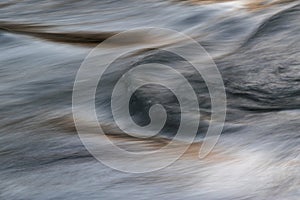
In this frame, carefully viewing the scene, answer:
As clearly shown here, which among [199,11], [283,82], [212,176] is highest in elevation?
[199,11]

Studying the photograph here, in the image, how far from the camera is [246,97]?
3.54 meters

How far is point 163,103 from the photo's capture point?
3.48 meters

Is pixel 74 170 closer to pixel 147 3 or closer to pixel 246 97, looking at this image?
pixel 246 97

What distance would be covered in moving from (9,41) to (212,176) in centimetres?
274

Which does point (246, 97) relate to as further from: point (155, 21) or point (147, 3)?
point (147, 3)

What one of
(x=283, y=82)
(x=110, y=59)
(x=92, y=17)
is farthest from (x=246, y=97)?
(x=92, y=17)

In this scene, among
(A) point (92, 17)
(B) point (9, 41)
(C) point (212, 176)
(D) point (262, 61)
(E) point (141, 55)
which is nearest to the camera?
(C) point (212, 176)

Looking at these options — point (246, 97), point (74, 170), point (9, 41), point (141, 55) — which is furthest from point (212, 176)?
point (9, 41)

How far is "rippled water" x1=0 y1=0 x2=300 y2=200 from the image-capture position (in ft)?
8.93

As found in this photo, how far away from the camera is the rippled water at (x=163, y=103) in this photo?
8.93 ft

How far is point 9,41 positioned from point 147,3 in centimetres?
127

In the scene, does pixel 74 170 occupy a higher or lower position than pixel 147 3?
lower

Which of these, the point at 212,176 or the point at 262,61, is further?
the point at 262,61

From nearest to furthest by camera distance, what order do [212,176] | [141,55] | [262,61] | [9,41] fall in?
[212,176], [262,61], [141,55], [9,41]
